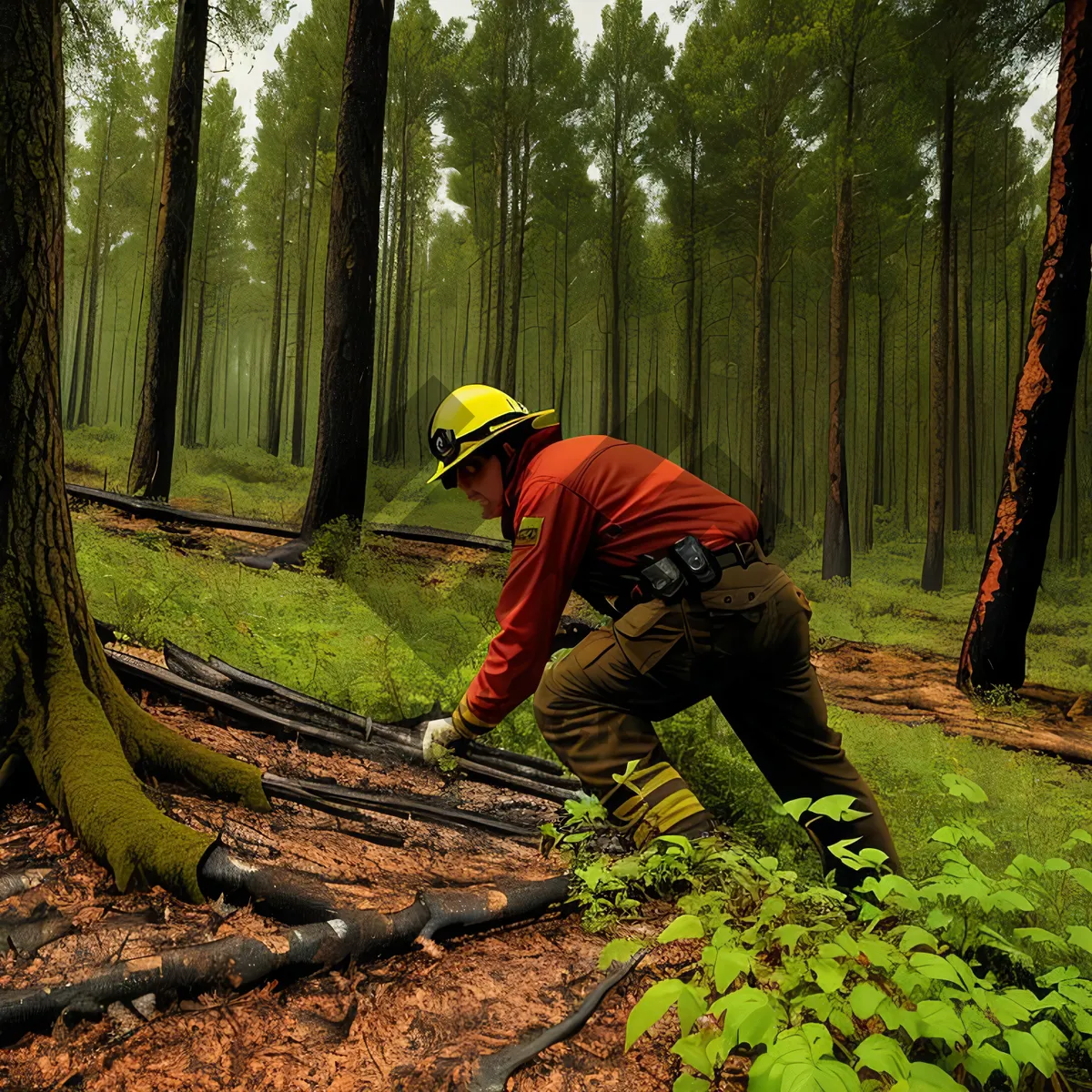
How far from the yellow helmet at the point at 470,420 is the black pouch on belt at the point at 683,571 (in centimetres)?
68

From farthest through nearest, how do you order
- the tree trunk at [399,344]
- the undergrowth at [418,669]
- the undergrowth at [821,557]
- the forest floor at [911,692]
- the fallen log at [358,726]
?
the tree trunk at [399,344], the undergrowth at [821,557], the forest floor at [911,692], the undergrowth at [418,669], the fallen log at [358,726]

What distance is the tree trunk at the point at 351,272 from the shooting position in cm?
816

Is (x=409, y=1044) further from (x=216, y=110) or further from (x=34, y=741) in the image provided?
(x=216, y=110)

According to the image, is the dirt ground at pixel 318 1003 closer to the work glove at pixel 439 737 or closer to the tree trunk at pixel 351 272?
the work glove at pixel 439 737

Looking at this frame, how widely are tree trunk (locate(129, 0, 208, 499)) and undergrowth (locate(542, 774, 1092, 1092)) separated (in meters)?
9.62

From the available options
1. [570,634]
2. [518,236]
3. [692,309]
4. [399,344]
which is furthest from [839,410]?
[399,344]

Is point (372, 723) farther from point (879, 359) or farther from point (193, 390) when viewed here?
point (193, 390)

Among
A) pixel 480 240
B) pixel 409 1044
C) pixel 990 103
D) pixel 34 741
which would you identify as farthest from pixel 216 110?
pixel 409 1044

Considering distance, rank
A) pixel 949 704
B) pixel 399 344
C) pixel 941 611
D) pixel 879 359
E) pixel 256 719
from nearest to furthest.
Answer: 1. pixel 256 719
2. pixel 949 704
3. pixel 941 611
4. pixel 879 359
5. pixel 399 344

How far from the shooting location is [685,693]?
7.77 feet

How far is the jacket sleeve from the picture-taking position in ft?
Result: 7.59

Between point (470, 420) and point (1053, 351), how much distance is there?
24.1ft

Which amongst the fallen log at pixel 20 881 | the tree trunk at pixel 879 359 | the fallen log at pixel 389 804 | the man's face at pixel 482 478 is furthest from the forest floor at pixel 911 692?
the tree trunk at pixel 879 359

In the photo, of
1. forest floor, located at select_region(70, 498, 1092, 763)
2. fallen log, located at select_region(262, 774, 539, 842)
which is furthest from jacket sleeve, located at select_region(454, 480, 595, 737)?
forest floor, located at select_region(70, 498, 1092, 763)
